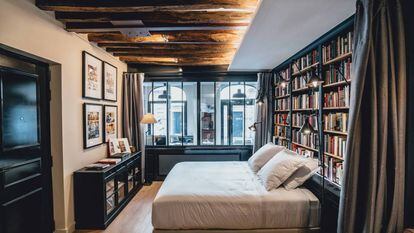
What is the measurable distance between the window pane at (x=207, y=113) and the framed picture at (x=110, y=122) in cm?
190

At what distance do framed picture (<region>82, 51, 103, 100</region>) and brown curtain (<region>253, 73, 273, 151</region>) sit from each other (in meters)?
3.01

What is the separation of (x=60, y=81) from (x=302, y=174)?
3.04 metres

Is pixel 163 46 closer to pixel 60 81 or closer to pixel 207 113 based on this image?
pixel 60 81

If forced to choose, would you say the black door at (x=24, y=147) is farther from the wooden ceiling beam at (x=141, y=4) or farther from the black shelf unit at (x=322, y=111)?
the black shelf unit at (x=322, y=111)

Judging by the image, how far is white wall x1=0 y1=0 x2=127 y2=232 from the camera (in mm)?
2086

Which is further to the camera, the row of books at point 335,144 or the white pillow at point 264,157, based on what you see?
the white pillow at point 264,157

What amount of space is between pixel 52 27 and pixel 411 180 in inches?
141

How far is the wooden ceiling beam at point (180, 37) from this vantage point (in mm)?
3037

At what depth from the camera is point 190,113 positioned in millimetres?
5559

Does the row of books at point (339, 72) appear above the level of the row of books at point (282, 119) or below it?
above

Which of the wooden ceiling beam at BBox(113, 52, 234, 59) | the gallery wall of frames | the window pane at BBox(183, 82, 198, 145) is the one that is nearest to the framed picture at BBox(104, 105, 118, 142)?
the gallery wall of frames

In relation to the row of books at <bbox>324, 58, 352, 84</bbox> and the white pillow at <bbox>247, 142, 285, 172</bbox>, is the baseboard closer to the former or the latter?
the white pillow at <bbox>247, 142, 285, 172</bbox>

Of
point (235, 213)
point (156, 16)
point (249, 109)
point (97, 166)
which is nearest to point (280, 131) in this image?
point (249, 109)

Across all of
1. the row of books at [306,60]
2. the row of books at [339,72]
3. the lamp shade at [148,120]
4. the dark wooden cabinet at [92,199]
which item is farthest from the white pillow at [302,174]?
the lamp shade at [148,120]
